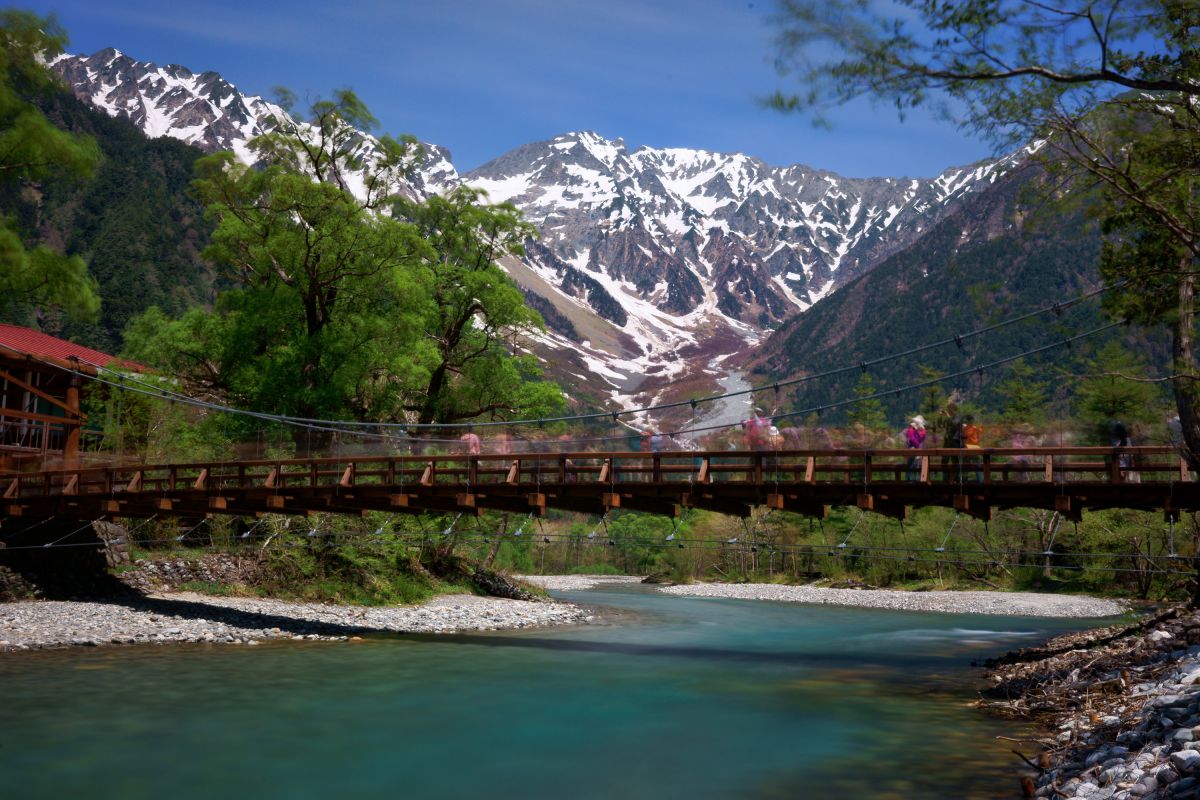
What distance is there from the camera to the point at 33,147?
1339cm

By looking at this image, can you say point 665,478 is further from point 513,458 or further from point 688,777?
point 688,777

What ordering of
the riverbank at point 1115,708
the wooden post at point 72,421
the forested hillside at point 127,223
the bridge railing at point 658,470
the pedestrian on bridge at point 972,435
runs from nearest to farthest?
the riverbank at point 1115,708 < the bridge railing at point 658,470 < the pedestrian on bridge at point 972,435 < the wooden post at point 72,421 < the forested hillside at point 127,223

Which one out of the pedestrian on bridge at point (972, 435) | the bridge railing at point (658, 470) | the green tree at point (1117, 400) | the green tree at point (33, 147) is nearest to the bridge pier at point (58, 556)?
the bridge railing at point (658, 470)

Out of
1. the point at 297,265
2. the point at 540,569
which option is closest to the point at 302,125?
the point at 297,265

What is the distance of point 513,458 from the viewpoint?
1734 cm

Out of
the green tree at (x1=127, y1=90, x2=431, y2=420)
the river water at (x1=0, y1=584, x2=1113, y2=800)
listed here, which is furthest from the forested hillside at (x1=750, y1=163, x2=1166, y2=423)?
the river water at (x1=0, y1=584, x2=1113, y2=800)

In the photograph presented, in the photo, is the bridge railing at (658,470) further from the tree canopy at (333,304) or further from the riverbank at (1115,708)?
the tree canopy at (333,304)

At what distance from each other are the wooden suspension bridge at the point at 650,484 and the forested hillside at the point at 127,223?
2829 inches

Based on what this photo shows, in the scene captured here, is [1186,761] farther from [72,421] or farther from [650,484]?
[72,421]

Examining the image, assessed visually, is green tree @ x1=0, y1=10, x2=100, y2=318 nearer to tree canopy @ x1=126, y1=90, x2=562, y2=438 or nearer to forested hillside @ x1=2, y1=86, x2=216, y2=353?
tree canopy @ x1=126, y1=90, x2=562, y2=438

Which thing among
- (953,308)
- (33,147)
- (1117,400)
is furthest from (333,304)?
(953,308)

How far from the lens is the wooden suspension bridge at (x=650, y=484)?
14617mm

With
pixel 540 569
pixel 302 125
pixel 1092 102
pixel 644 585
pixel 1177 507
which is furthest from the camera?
pixel 540 569

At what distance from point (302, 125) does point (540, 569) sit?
43372 mm
